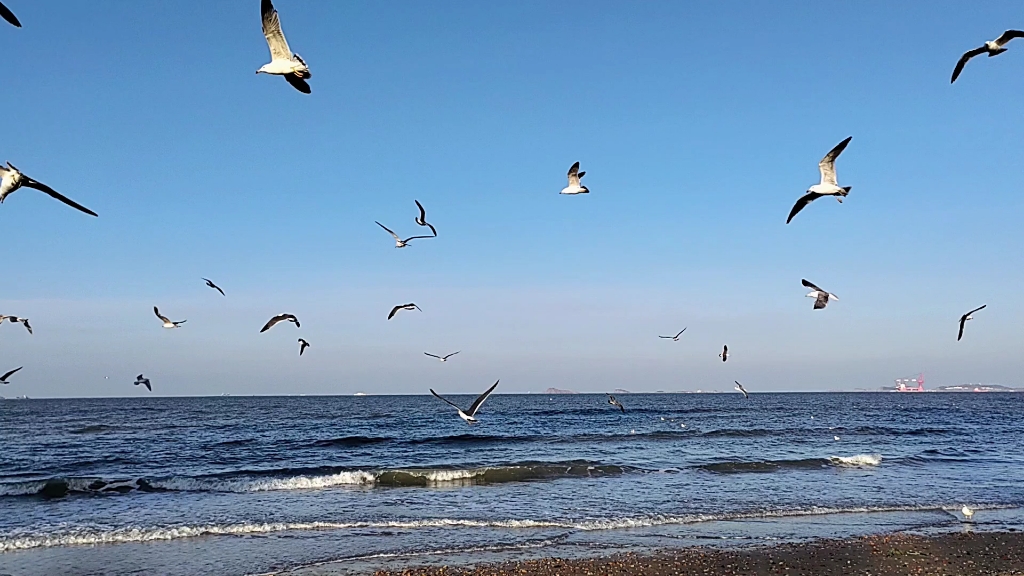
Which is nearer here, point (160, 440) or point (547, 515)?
point (547, 515)

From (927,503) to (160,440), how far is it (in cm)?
3715

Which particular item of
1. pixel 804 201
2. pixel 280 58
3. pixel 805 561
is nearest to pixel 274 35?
pixel 280 58

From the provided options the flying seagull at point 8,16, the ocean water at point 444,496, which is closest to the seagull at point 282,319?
the ocean water at point 444,496

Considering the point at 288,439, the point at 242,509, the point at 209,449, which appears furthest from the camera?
the point at 288,439

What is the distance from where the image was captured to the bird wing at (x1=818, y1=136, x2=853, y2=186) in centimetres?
1213

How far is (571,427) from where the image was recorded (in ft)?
169

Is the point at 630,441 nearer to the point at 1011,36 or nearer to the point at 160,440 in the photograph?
the point at 160,440

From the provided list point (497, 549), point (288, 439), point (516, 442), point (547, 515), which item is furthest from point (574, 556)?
point (288, 439)

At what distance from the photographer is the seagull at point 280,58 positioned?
350 inches

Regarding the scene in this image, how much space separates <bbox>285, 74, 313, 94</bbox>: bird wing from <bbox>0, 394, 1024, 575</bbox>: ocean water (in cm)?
788

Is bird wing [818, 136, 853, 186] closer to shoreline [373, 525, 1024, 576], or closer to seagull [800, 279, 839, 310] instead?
seagull [800, 279, 839, 310]

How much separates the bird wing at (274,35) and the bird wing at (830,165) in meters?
8.41

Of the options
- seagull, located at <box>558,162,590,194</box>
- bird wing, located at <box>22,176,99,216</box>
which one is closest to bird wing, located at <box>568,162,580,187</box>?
seagull, located at <box>558,162,590,194</box>

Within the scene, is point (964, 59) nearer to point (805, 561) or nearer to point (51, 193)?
point (805, 561)
